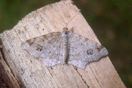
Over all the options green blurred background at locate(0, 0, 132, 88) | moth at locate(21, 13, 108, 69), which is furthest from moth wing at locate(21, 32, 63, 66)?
green blurred background at locate(0, 0, 132, 88)

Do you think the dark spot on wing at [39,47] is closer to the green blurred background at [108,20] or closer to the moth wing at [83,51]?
the moth wing at [83,51]

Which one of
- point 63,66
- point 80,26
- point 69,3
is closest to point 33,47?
point 63,66

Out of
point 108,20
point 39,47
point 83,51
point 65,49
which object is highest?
point 39,47

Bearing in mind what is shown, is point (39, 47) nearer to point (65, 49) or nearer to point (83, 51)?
point (65, 49)

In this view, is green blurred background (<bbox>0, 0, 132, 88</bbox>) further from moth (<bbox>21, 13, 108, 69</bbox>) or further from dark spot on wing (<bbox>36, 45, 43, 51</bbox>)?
dark spot on wing (<bbox>36, 45, 43, 51</bbox>)

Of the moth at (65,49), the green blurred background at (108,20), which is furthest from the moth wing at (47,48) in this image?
the green blurred background at (108,20)

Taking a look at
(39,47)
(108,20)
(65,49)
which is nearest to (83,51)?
(65,49)

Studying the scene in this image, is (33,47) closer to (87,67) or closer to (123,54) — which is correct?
(87,67)
